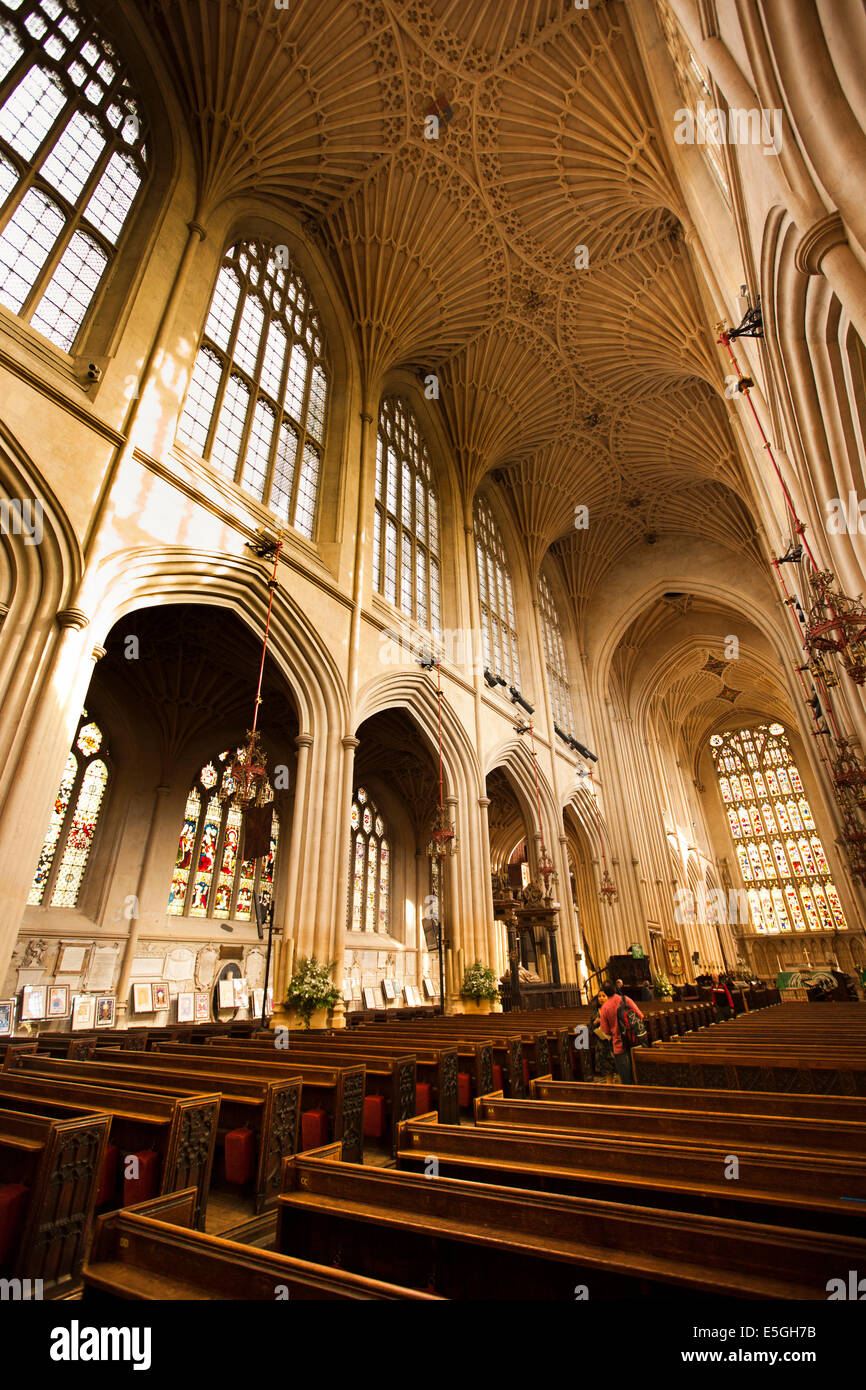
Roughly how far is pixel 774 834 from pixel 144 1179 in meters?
35.7

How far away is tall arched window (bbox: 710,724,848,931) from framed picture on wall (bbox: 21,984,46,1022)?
103 feet

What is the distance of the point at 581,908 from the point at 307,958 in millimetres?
13331

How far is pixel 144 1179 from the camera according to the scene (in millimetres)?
2781

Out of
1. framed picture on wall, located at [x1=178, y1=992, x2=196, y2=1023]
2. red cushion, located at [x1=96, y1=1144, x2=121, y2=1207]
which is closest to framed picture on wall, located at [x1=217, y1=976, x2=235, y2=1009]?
framed picture on wall, located at [x1=178, y1=992, x2=196, y2=1023]

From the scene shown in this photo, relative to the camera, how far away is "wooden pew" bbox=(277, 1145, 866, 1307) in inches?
46.0

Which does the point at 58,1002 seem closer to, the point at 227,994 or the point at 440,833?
the point at 227,994

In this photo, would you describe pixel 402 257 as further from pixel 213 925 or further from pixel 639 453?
pixel 213 925

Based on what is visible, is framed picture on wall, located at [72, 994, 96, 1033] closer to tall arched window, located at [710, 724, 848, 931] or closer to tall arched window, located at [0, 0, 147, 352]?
tall arched window, located at [0, 0, 147, 352]

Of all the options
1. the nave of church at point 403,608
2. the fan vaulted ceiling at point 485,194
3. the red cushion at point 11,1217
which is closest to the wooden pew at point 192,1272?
the nave of church at point 403,608

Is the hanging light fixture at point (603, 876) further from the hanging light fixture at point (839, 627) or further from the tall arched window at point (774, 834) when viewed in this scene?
the tall arched window at point (774, 834)

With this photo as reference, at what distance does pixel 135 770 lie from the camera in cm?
1296

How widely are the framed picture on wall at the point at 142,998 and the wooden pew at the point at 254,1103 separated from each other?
8.39 meters

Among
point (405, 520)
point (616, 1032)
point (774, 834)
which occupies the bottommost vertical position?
point (616, 1032)

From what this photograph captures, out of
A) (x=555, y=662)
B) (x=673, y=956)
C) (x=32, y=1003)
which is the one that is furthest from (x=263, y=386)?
(x=673, y=956)
